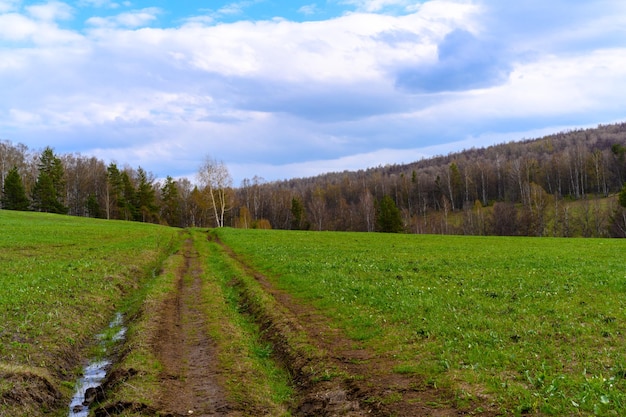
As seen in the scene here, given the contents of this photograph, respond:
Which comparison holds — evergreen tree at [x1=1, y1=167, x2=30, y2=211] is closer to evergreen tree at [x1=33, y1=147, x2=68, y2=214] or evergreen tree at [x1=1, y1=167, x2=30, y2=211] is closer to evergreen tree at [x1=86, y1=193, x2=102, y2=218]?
evergreen tree at [x1=33, y1=147, x2=68, y2=214]

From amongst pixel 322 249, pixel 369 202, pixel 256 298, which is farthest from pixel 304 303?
pixel 369 202

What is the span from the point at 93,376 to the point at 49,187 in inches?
3813

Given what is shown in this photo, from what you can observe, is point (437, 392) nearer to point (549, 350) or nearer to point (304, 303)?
point (549, 350)

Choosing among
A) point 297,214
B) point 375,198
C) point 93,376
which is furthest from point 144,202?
point 93,376

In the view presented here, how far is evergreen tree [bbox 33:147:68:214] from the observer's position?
301ft

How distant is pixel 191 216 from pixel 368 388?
127 meters

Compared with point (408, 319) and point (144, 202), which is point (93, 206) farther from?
point (408, 319)

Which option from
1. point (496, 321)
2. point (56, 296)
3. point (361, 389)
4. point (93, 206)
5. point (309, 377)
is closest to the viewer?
point (361, 389)

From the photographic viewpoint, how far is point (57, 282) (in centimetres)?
1980

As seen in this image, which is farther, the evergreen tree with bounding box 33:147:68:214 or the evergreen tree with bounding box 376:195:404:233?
the evergreen tree with bounding box 376:195:404:233

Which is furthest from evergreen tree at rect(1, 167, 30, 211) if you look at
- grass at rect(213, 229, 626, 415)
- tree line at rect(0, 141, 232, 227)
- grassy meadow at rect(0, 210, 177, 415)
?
grass at rect(213, 229, 626, 415)

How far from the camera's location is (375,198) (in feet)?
449

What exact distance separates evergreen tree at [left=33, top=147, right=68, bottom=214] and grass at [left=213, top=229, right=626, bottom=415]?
8608 centimetres

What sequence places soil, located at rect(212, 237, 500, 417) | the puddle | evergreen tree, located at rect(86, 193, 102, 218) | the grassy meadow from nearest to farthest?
soil, located at rect(212, 237, 500, 417), the puddle, the grassy meadow, evergreen tree, located at rect(86, 193, 102, 218)
